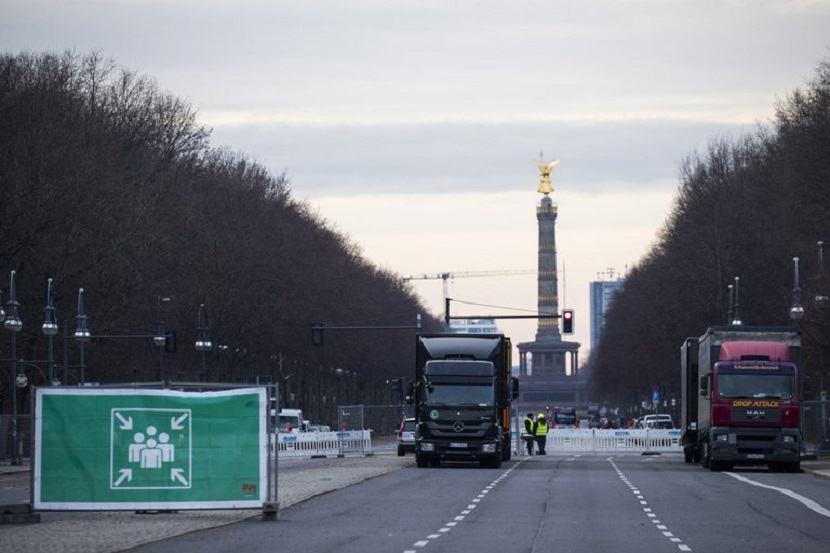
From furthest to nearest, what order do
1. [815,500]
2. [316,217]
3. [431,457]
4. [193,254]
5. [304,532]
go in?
[316,217]
[193,254]
[431,457]
[815,500]
[304,532]

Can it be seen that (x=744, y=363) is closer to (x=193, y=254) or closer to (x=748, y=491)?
(x=748, y=491)

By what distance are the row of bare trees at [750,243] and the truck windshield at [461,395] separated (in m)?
12.2

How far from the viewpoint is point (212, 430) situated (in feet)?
86.0

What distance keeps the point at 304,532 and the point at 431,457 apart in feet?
82.8

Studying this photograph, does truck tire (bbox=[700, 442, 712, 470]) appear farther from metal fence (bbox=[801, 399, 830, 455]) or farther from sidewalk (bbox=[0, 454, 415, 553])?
sidewalk (bbox=[0, 454, 415, 553])

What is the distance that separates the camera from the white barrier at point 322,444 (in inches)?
2657

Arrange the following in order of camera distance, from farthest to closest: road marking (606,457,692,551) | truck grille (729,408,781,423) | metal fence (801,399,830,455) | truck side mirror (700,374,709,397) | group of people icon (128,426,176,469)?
metal fence (801,399,830,455) → truck side mirror (700,374,709,397) → truck grille (729,408,781,423) → group of people icon (128,426,176,469) → road marking (606,457,692,551)

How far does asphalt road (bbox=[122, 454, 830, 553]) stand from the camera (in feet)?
73.4

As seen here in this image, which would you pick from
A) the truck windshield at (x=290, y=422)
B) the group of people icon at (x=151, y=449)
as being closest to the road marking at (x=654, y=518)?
the group of people icon at (x=151, y=449)

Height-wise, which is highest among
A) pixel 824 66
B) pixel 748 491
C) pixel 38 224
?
pixel 824 66

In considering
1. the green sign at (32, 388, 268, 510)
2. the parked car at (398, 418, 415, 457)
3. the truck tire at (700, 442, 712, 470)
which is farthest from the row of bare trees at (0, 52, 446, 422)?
the green sign at (32, 388, 268, 510)

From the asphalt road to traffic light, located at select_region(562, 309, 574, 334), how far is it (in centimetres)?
2501

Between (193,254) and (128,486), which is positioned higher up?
(193,254)

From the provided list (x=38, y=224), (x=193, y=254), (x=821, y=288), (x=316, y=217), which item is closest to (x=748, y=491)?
(x=821, y=288)
